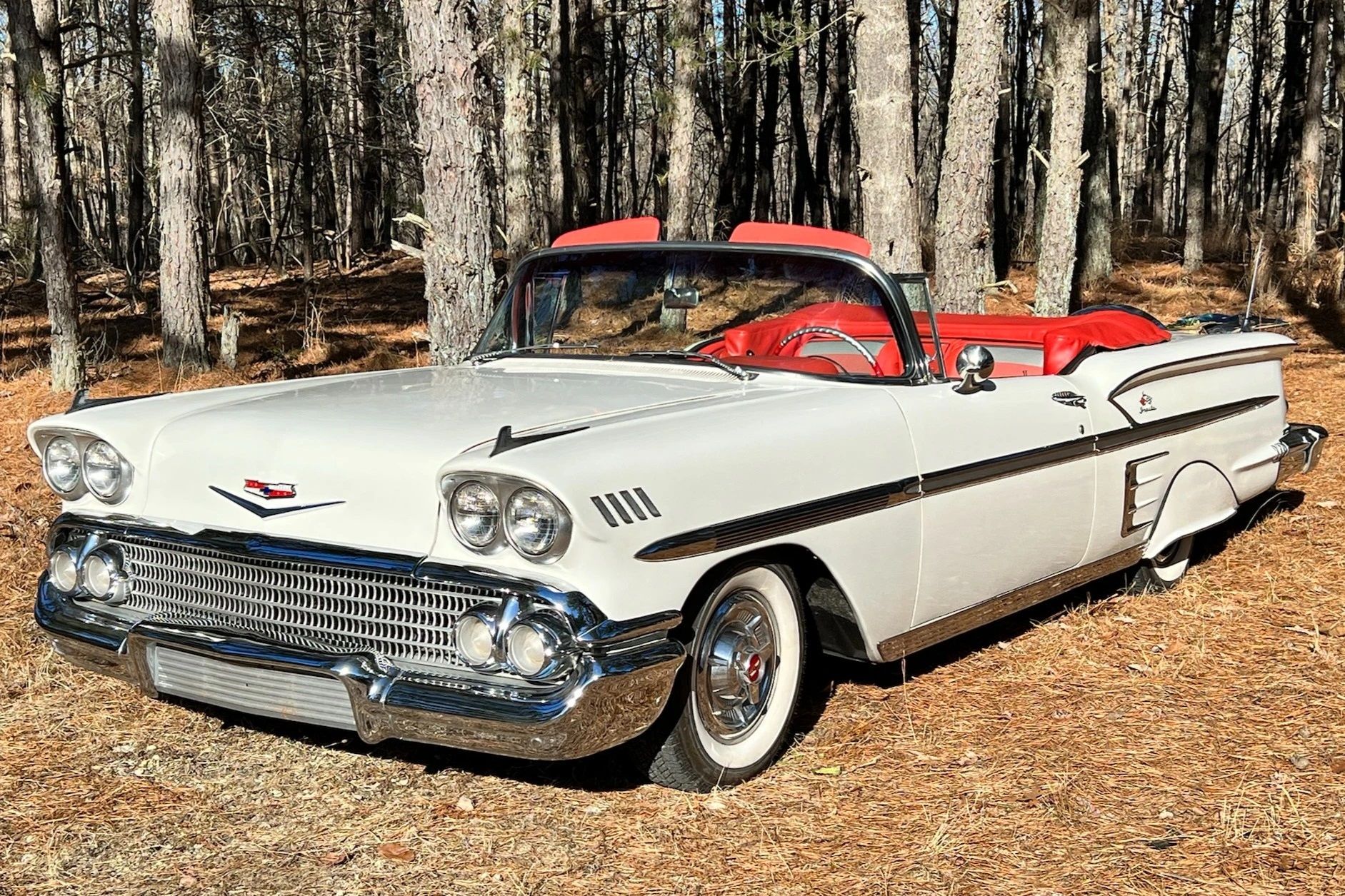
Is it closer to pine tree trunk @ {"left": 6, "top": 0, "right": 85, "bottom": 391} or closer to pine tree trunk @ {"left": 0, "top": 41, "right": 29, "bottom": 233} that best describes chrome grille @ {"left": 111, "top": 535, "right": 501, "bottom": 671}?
pine tree trunk @ {"left": 6, "top": 0, "right": 85, "bottom": 391}

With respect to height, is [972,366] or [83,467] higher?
[972,366]

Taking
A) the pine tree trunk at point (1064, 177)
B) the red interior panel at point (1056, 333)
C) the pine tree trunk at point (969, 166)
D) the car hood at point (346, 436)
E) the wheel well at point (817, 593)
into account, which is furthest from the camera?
the pine tree trunk at point (1064, 177)

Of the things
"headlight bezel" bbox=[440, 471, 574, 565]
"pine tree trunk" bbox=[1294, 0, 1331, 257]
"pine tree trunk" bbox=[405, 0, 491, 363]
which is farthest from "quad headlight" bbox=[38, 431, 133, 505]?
"pine tree trunk" bbox=[1294, 0, 1331, 257]

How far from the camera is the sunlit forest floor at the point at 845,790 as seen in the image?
10.3ft

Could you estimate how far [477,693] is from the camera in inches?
122

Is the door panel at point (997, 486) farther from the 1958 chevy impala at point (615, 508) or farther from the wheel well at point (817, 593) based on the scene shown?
the wheel well at point (817, 593)

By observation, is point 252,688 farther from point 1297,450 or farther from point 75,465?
point 1297,450

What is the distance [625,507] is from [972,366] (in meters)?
1.56

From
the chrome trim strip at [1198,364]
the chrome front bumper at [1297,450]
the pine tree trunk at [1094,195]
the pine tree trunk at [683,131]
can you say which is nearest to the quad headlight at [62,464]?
the chrome trim strip at [1198,364]

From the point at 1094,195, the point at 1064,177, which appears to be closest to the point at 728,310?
the point at 1064,177

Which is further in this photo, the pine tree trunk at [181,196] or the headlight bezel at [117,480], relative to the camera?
the pine tree trunk at [181,196]

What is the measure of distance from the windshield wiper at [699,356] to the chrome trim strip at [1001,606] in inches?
36.8

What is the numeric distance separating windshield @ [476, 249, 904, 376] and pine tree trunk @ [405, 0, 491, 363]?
2.56 meters

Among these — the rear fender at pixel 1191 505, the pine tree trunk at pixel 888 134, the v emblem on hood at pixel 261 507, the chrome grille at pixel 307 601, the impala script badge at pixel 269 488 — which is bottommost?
the rear fender at pixel 1191 505
